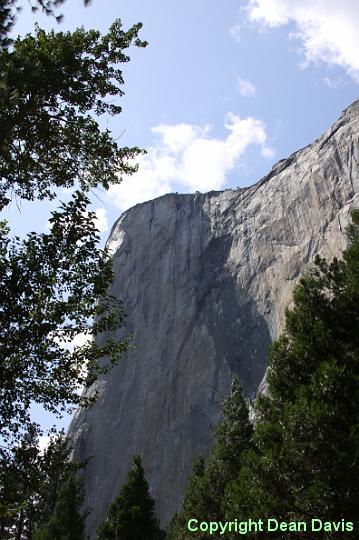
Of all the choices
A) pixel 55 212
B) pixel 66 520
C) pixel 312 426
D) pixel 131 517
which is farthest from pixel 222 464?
pixel 55 212

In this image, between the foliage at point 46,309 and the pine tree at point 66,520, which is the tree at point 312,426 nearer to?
the foliage at point 46,309

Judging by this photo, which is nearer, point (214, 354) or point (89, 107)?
point (89, 107)

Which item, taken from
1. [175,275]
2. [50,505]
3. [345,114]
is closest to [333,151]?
[345,114]

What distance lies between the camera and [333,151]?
67.5 meters

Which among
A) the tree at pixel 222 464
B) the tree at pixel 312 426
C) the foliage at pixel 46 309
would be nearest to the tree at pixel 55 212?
the foliage at pixel 46 309

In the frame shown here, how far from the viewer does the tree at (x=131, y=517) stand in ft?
73.2

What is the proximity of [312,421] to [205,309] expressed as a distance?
62320mm

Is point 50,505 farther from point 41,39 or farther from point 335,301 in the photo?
point 41,39

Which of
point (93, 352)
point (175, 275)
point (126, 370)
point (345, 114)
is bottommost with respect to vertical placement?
point (93, 352)

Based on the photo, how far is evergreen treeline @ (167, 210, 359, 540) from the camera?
10.4 meters

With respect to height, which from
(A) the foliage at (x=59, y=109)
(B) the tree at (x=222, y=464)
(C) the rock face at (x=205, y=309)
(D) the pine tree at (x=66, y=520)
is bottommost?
(D) the pine tree at (x=66, y=520)

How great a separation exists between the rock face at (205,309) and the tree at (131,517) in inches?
1419

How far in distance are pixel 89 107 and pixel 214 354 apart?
59.5 meters

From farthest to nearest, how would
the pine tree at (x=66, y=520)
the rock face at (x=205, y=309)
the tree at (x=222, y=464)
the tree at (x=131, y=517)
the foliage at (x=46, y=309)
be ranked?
1. the rock face at (x=205, y=309)
2. the pine tree at (x=66, y=520)
3. the tree at (x=131, y=517)
4. the tree at (x=222, y=464)
5. the foliage at (x=46, y=309)
